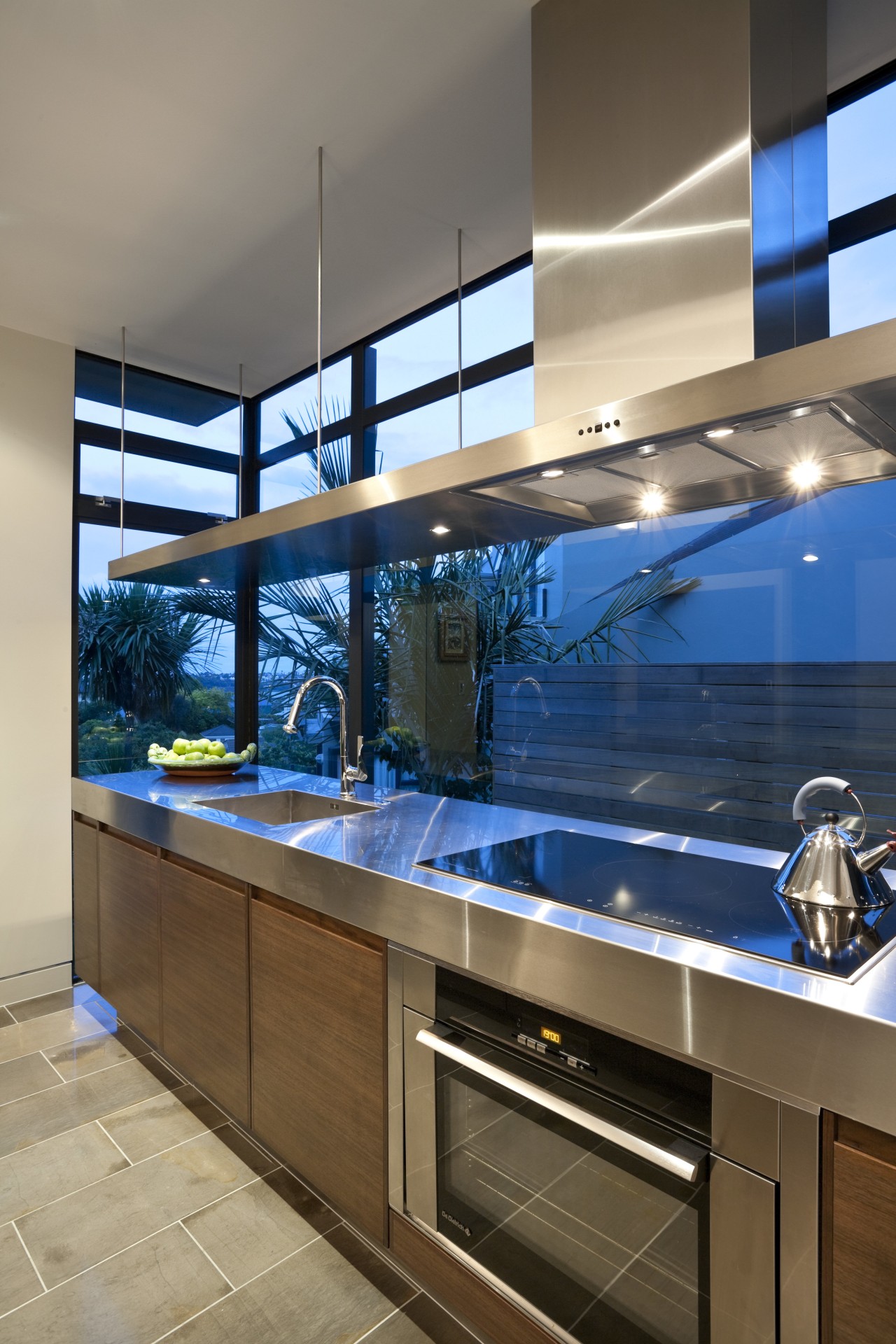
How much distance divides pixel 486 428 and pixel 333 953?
178 centimetres

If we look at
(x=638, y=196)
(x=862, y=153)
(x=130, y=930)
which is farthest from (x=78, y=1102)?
(x=862, y=153)

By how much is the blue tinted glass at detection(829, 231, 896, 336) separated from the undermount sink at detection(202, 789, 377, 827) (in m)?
1.77

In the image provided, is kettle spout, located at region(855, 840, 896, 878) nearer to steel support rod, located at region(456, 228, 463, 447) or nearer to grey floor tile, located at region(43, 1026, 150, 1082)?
steel support rod, located at region(456, 228, 463, 447)

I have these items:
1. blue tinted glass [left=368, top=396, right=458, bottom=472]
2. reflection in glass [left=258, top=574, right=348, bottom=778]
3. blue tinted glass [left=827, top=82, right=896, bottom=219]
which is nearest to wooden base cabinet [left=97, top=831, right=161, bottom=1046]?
reflection in glass [left=258, top=574, right=348, bottom=778]

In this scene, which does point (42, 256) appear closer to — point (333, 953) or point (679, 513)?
point (679, 513)

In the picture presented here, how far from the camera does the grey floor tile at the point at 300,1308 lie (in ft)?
5.06

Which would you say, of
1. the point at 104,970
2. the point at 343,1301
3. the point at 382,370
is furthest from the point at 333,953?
the point at 382,370

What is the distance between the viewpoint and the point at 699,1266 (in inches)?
41.3

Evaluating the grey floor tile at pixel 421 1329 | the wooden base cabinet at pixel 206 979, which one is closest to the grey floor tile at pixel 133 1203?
the wooden base cabinet at pixel 206 979

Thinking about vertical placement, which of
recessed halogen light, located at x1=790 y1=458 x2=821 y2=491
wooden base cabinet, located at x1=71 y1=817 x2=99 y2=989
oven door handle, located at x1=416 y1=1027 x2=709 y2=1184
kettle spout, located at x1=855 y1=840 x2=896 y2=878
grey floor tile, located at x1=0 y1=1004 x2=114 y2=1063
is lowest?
grey floor tile, located at x1=0 y1=1004 x2=114 y2=1063

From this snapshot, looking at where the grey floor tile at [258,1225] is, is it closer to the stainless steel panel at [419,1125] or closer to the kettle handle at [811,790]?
the stainless steel panel at [419,1125]

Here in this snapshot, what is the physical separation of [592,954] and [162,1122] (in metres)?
1.78

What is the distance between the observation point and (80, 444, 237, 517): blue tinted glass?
3.47 metres

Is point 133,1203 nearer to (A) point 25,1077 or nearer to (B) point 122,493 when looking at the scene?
(A) point 25,1077
